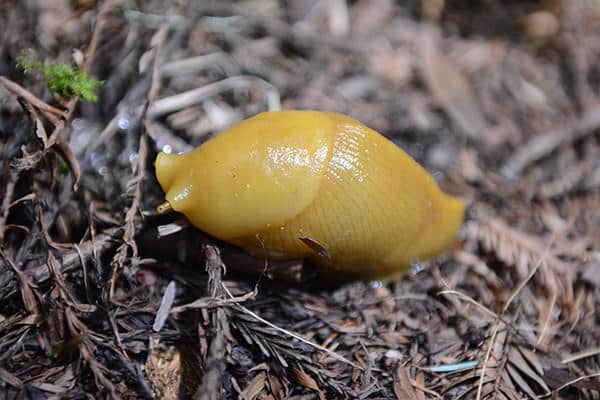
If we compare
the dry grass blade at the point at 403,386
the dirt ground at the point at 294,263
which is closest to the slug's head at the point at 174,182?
the dirt ground at the point at 294,263

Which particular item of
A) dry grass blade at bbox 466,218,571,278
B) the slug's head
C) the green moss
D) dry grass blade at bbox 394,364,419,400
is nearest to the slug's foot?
the slug's head

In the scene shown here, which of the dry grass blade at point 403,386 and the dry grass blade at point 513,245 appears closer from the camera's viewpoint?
the dry grass blade at point 403,386

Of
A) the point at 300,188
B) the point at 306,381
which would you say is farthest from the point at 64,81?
the point at 306,381

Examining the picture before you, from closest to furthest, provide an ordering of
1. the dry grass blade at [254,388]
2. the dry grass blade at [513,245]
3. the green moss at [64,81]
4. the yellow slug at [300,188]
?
the dry grass blade at [254,388] → the yellow slug at [300,188] → the green moss at [64,81] → the dry grass blade at [513,245]

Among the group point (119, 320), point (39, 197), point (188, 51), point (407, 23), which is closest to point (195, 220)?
point (119, 320)

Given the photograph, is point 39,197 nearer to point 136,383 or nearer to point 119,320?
point 119,320

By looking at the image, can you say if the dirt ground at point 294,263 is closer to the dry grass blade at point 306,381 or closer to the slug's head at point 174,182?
the dry grass blade at point 306,381
